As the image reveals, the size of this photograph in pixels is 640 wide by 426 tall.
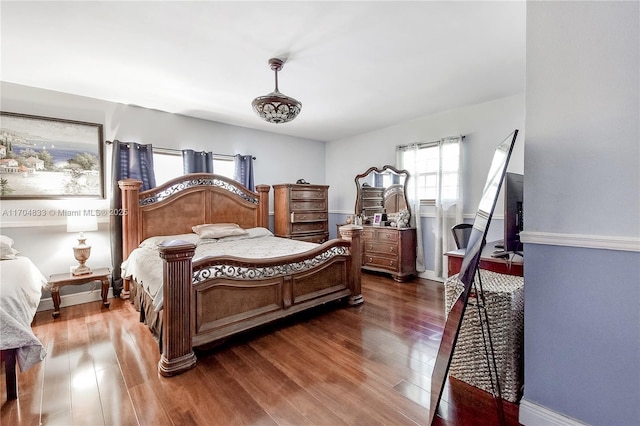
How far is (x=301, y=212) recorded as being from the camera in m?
4.91

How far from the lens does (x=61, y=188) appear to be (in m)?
3.30

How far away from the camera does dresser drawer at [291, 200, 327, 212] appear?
16.0ft

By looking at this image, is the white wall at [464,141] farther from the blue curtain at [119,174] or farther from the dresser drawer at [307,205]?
the blue curtain at [119,174]

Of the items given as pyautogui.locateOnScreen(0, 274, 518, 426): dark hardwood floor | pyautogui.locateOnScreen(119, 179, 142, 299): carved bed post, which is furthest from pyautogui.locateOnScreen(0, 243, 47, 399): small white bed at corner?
pyautogui.locateOnScreen(119, 179, 142, 299): carved bed post

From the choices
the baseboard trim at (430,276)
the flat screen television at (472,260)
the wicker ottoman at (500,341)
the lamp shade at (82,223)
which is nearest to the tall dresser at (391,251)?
the baseboard trim at (430,276)

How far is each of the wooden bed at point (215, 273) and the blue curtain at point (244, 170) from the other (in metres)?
0.20

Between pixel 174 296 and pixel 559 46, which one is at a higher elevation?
pixel 559 46

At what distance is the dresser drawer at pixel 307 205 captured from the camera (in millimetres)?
4867

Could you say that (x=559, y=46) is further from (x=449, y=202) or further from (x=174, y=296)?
(x=449, y=202)

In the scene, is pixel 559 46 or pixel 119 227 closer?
pixel 559 46

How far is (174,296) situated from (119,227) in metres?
2.28

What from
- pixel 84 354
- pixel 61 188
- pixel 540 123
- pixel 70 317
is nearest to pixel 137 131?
pixel 61 188

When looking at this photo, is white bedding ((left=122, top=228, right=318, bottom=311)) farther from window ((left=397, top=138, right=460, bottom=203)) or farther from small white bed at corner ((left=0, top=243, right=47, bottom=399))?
window ((left=397, top=138, right=460, bottom=203))

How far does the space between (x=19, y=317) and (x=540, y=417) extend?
302 cm
